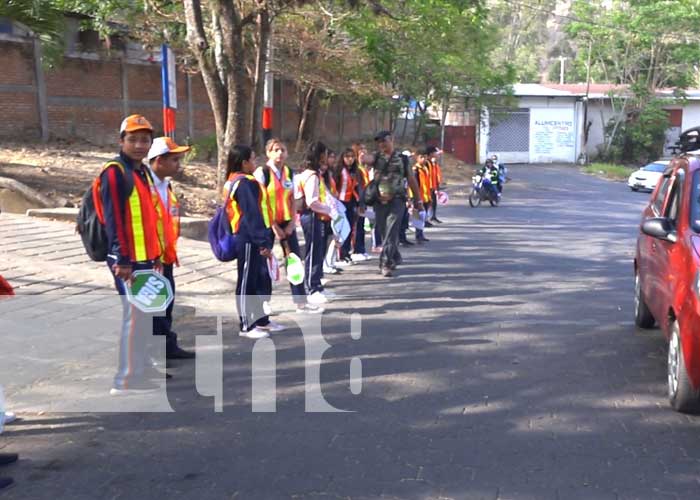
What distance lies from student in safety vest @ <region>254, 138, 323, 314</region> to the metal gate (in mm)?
41175

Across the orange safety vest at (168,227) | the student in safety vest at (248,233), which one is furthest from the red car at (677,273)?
the orange safety vest at (168,227)

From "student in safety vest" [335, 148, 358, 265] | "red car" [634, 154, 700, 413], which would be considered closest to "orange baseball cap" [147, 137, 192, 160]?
"red car" [634, 154, 700, 413]

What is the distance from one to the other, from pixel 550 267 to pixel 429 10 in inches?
486

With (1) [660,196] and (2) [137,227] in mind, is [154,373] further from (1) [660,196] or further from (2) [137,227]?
(1) [660,196]

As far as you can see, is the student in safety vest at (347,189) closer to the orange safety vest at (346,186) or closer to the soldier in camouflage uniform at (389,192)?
the orange safety vest at (346,186)

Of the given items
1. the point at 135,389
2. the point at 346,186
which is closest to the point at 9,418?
the point at 135,389

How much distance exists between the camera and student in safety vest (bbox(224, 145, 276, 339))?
277 inches

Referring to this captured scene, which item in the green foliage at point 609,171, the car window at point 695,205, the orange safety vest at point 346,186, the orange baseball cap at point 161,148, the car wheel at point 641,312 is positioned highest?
Answer: the orange baseball cap at point 161,148

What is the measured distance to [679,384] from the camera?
17.1 ft

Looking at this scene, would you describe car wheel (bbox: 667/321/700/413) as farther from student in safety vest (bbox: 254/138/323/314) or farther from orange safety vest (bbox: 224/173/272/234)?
student in safety vest (bbox: 254/138/323/314)

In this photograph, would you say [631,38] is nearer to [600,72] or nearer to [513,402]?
[600,72]

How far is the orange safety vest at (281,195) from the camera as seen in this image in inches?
319

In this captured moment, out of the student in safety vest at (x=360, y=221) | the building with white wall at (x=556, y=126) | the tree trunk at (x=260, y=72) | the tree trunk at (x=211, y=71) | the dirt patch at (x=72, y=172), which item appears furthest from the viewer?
the building with white wall at (x=556, y=126)

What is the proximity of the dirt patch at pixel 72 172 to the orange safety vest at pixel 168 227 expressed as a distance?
337 inches
